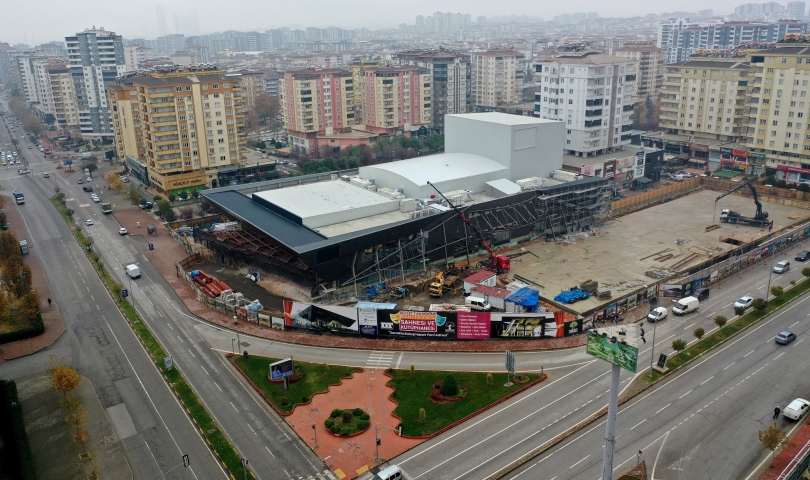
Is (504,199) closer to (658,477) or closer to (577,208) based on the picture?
(577,208)

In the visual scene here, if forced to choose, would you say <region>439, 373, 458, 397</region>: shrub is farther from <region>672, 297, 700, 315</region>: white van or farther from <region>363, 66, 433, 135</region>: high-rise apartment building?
<region>363, 66, 433, 135</region>: high-rise apartment building

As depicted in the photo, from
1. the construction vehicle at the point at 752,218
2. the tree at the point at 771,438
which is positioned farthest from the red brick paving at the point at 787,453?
the construction vehicle at the point at 752,218

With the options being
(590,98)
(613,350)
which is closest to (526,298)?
(613,350)

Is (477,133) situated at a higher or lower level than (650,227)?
higher

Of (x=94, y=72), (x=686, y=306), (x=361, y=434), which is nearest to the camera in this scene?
(x=361, y=434)

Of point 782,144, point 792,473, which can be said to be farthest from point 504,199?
point 782,144

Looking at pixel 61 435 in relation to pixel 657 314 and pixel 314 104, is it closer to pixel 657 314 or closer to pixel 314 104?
pixel 657 314
